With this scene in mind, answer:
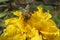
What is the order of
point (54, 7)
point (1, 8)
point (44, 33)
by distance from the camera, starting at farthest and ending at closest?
1. point (54, 7)
2. point (1, 8)
3. point (44, 33)

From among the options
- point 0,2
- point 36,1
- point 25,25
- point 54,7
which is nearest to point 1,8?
point 0,2

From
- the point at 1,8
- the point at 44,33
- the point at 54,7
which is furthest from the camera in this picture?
the point at 54,7

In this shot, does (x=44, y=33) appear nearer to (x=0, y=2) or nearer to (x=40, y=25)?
(x=40, y=25)

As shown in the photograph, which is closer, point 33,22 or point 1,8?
point 33,22

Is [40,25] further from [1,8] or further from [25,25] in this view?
[1,8]

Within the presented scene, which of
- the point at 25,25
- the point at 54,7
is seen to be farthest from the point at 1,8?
the point at 25,25

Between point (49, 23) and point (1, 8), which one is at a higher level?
point (49, 23)
